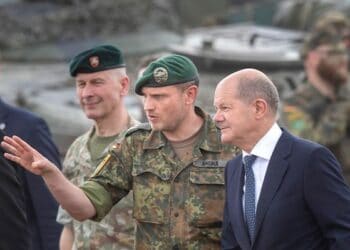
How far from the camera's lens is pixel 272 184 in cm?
407

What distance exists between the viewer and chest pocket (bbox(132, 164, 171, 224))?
4.48 m

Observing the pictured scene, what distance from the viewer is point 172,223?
14.6 ft

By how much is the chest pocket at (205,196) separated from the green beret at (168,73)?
0.34 meters

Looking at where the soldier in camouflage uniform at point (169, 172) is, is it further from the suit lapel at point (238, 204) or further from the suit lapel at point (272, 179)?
the suit lapel at point (272, 179)

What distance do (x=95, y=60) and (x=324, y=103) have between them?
3147mm

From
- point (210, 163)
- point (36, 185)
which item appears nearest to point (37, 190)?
point (36, 185)

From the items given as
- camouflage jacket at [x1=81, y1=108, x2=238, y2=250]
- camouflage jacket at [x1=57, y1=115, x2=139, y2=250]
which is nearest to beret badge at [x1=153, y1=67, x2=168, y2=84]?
camouflage jacket at [x1=81, y1=108, x2=238, y2=250]

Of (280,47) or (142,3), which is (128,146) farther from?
(142,3)

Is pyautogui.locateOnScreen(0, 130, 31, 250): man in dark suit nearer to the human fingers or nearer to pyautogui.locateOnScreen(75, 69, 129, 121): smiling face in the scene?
the human fingers

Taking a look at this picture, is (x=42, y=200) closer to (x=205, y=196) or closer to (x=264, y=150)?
(x=205, y=196)

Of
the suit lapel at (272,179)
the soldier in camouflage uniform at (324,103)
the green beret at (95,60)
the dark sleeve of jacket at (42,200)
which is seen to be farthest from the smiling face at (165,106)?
the soldier in camouflage uniform at (324,103)

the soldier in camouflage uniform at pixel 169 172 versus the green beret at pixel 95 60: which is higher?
the green beret at pixel 95 60

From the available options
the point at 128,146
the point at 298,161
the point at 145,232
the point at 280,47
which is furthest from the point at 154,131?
the point at 280,47

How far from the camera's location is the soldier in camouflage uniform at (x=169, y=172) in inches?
175
